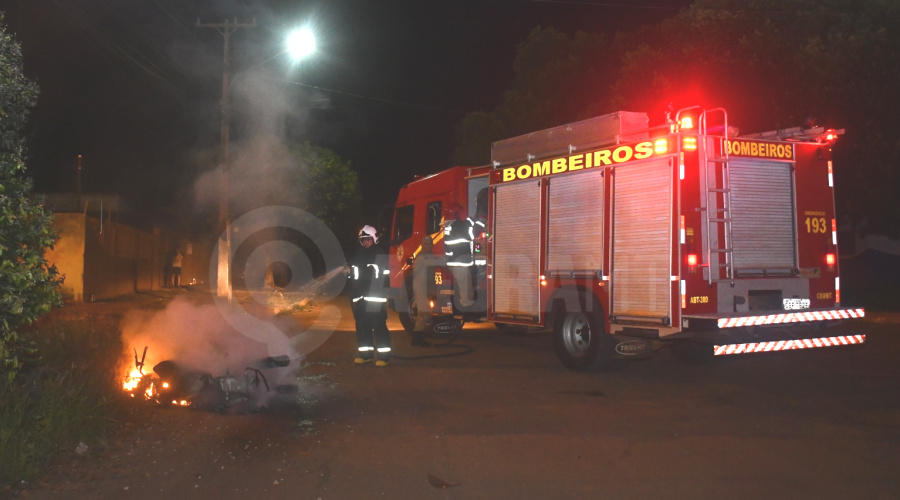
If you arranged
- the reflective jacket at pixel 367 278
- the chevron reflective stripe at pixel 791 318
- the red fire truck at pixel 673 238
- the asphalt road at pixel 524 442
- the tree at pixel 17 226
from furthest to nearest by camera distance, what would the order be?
the reflective jacket at pixel 367 278 < the red fire truck at pixel 673 238 < the chevron reflective stripe at pixel 791 318 < the asphalt road at pixel 524 442 < the tree at pixel 17 226

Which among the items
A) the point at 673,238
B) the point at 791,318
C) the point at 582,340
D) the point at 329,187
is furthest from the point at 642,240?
the point at 329,187

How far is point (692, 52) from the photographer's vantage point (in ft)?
59.4

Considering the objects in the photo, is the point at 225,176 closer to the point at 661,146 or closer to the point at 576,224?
the point at 576,224

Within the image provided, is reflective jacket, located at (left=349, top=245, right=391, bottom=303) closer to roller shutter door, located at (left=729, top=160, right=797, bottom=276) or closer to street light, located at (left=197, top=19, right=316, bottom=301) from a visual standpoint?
roller shutter door, located at (left=729, top=160, right=797, bottom=276)

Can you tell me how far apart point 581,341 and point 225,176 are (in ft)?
43.8

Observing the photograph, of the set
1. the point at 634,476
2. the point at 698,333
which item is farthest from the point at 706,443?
the point at 698,333

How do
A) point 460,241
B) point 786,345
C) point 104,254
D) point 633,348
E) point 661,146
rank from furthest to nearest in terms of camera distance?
point 104,254 < point 460,241 < point 633,348 < point 786,345 < point 661,146

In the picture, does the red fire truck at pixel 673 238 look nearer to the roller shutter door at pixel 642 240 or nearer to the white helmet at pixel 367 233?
the roller shutter door at pixel 642 240

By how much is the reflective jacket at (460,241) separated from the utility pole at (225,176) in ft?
32.8

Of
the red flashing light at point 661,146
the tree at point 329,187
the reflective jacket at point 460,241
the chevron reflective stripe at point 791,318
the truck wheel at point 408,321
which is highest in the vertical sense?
the tree at point 329,187

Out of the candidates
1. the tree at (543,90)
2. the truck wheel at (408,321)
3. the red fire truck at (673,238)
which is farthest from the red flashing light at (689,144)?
the tree at (543,90)

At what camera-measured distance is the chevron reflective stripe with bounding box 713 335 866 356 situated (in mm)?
8195

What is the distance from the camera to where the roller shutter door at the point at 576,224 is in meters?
9.28

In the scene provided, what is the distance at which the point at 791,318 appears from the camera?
8492mm
